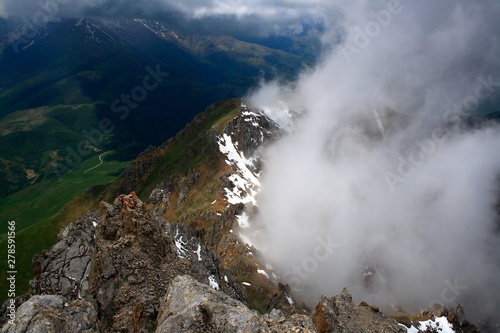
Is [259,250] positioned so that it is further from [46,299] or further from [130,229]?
[46,299]

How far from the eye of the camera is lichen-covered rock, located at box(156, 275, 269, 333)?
15.9 meters

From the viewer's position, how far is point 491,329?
19375 cm

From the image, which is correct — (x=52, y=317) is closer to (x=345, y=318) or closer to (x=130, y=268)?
(x=130, y=268)

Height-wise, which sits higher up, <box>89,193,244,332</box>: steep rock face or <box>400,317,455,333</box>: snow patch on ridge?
<box>400,317,455,333</box>: snow patch on ridge

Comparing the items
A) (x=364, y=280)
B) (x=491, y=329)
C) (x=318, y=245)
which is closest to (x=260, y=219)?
(x=318, y=245)

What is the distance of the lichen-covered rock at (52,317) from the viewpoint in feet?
56.4

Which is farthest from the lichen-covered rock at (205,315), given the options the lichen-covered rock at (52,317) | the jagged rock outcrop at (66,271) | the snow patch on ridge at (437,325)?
the snow patch on ridge at (437,325)

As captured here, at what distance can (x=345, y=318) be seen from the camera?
3859 cm

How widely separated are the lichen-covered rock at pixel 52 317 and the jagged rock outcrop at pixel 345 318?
2734 cm

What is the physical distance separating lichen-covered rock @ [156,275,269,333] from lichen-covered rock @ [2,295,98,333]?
532cm

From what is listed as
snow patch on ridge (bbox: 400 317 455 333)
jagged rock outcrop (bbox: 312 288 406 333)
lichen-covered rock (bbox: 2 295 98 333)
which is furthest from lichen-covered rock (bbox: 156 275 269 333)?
snow patch on ridge (bbox: 400 317 455 333)

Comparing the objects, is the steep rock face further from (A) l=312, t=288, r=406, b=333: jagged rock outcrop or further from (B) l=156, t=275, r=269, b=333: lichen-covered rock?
(A) l=312, t=288, r=406, b=333: jagged rock outcrop

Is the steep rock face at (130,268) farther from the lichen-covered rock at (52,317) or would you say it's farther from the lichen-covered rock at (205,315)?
the lichen-covered rock at (205,315)

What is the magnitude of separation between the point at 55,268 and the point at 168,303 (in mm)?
28238
